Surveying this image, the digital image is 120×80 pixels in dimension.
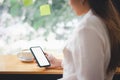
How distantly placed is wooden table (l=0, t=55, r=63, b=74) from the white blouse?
0.49 m

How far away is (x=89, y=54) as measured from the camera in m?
1.00

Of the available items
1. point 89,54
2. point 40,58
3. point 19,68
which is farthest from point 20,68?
point 89,54

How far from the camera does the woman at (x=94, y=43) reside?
1002 millimetres

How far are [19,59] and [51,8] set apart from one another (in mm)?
432

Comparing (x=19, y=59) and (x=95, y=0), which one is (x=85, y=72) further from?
(x=19, y=59)

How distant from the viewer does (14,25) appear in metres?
1.92

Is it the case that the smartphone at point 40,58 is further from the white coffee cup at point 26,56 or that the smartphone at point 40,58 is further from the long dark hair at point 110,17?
the long dark hair at point 110,17

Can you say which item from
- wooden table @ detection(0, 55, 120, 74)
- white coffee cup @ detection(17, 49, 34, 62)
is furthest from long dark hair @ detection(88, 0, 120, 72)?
white coffee cup @ detection(17, 49, 34, 62)

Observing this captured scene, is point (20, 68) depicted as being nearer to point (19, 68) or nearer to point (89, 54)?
point (19, 68)

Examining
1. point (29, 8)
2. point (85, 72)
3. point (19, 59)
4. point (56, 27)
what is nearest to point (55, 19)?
point (56, 27)

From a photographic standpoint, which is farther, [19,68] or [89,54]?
[19,68]

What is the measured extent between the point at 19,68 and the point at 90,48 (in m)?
0.70

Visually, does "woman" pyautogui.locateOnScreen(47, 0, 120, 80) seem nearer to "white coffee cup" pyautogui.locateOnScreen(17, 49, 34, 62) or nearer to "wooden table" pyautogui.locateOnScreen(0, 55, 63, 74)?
"wooden table" pyautogui.locateOnScreen(0, 55, 63, 74)

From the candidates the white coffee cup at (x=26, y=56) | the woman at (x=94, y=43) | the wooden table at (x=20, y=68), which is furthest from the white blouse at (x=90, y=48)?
the white coffee cup at (x=26, y=56)
